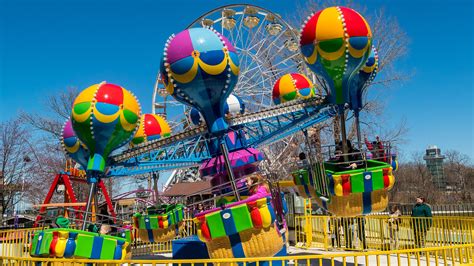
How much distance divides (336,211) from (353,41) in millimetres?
3105

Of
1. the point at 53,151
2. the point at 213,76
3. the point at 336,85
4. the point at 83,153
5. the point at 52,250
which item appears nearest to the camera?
the point at 52,250

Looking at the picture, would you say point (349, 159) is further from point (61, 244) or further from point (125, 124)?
point (61, 244)

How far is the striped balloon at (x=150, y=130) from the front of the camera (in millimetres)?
12266

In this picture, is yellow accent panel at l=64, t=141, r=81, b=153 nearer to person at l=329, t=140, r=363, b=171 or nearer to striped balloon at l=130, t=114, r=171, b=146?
striped balloon at l=130, t=114, r=171, b=146

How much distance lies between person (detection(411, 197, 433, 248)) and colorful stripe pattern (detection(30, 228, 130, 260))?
7.64 meters

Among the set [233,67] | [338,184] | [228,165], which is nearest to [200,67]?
[233,67]

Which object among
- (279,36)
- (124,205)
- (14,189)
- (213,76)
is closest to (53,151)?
(14,189)

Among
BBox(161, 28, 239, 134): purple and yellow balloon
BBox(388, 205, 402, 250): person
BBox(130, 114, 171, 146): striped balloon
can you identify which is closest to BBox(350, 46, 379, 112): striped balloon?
BBox(161, 28, 239, 134): purple and yellow balloon

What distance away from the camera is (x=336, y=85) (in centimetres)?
870

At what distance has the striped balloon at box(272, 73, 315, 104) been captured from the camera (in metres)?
11.5

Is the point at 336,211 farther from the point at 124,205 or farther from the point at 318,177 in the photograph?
the point at 124,205

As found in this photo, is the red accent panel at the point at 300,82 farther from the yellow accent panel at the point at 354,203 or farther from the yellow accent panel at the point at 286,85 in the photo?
the yellow accent panel at the point at 354,203

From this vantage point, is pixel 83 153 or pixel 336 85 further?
pixel 83 153

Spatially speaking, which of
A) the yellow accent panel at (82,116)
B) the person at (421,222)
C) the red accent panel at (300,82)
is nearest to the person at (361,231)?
the person at (421,222)
